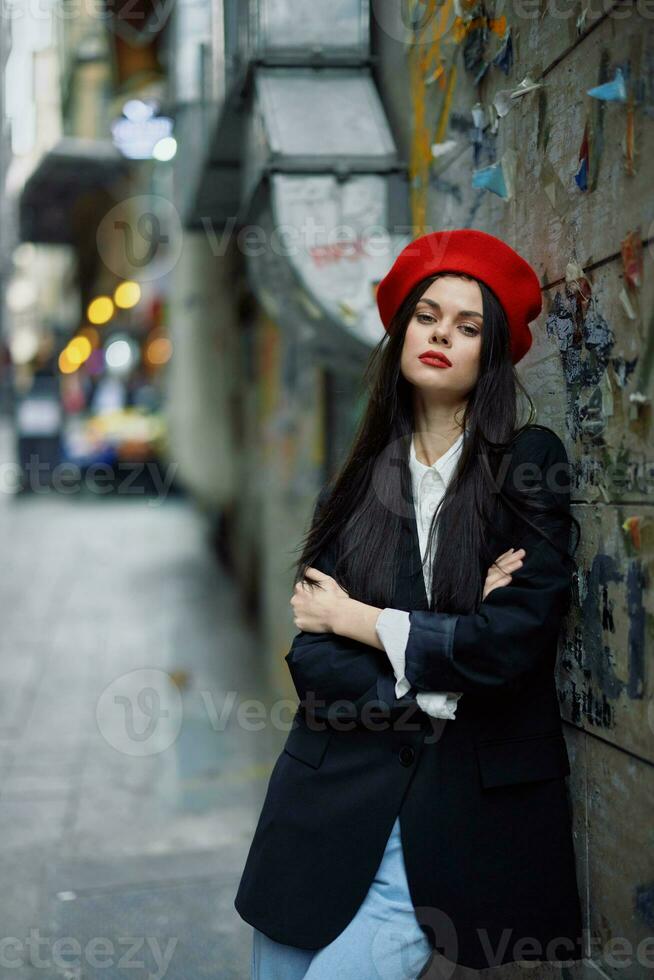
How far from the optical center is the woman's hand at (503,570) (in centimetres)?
197

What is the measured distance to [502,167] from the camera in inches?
103

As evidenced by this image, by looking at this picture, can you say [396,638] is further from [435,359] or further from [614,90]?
[614,90]

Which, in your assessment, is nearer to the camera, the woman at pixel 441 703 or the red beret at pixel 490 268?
the woman at pixel 441 703

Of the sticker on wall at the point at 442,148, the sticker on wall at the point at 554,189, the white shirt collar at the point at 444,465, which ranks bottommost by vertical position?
the white shirt collar at the point at 444,465

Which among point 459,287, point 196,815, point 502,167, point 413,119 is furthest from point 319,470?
point 459,287

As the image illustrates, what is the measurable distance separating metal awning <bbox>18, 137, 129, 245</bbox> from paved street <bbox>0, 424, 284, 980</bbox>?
5.35 meters

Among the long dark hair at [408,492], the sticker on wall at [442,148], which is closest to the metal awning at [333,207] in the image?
the sticker on wall at [442,148]

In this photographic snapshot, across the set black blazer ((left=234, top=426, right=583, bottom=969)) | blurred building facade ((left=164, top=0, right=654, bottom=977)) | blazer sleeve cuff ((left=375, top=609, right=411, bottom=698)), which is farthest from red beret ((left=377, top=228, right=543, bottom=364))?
blazer sleeve cuff ((left=375, top=609, right=411, bottom=698))

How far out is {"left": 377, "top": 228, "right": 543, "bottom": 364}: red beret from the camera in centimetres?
210

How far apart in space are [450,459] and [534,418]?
1.37ft

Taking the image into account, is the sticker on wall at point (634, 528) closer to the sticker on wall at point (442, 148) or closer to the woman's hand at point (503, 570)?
the woman's hand at point (503, 570)

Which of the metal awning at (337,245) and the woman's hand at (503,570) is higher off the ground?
the metal awning at (337,245)

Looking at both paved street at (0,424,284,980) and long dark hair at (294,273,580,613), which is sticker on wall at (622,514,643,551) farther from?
paved street at (0,424,284,980)

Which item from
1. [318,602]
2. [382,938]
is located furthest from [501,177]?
[382,938]
